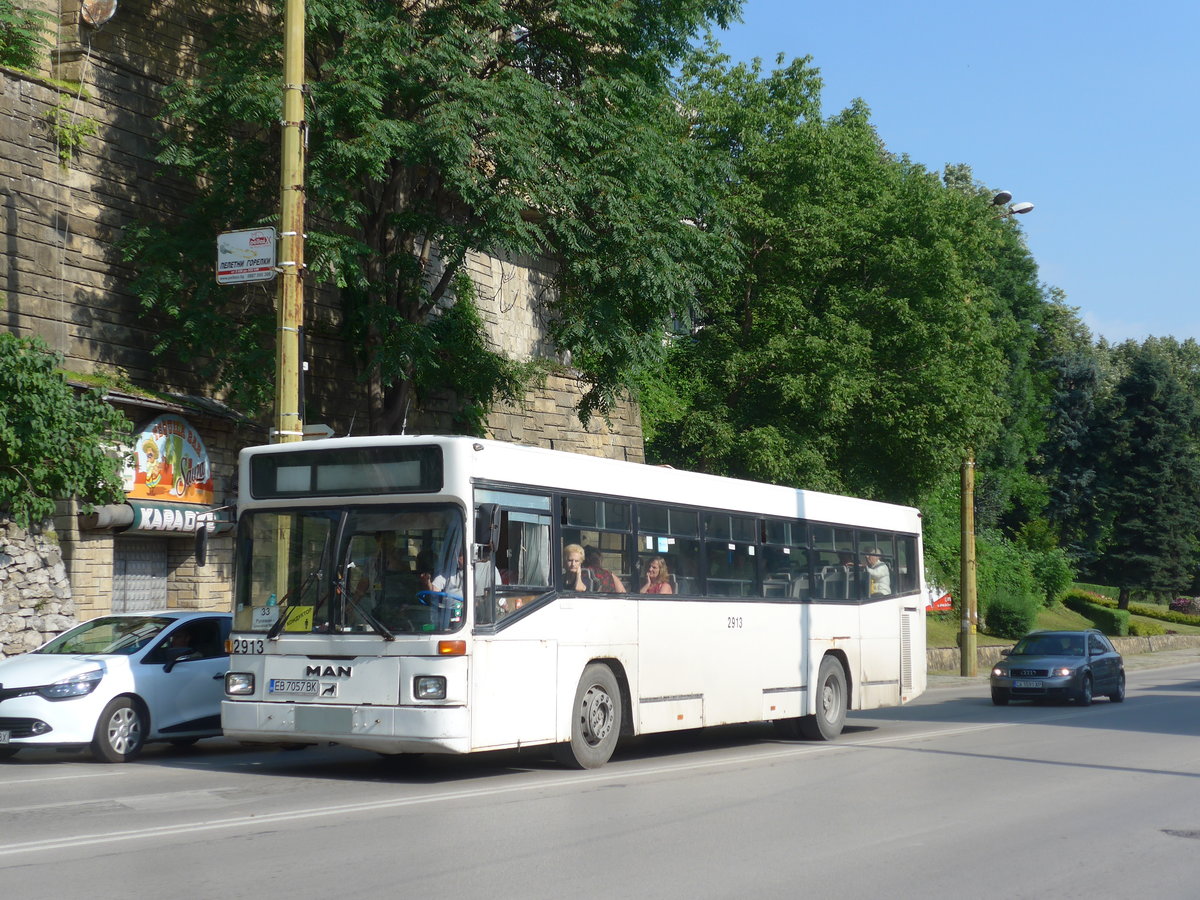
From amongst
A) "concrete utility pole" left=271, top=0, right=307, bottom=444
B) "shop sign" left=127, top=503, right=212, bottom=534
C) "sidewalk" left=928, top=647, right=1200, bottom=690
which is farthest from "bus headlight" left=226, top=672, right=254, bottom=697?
"sidewalk" left=928, top=647, right=1200, bottom=690

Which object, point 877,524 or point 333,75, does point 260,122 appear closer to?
point 333,75

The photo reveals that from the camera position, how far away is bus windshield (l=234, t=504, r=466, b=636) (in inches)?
435

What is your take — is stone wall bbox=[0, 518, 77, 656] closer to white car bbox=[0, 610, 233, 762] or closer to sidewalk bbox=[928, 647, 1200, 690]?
white car bbox=[0, 610, 233, 762]

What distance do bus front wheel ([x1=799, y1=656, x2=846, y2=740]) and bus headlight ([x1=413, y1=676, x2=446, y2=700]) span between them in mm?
6873

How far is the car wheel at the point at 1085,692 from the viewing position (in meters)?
24.7

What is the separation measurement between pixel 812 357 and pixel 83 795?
68.0 feet

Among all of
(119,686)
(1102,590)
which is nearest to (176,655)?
(119,686)

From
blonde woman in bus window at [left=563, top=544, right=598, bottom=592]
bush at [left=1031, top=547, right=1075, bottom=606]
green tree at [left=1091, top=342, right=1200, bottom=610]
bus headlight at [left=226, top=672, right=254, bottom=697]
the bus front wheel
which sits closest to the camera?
bus headlight at [left=226, top=672, right=254, bottom=697]

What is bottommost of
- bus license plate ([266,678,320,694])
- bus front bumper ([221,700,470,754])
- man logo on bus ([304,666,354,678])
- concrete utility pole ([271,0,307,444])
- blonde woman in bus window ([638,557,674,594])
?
bus front bumper ([221,700,470,754])

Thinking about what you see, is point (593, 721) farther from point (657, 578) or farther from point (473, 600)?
point (473, 600)

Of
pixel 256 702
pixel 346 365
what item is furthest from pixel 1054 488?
pixel 256 702

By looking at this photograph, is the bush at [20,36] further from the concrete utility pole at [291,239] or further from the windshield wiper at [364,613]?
the windshield wiper at [364,613]

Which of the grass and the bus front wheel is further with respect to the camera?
the grass

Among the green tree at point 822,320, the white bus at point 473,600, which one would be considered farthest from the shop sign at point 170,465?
the green tree at point 822,320
